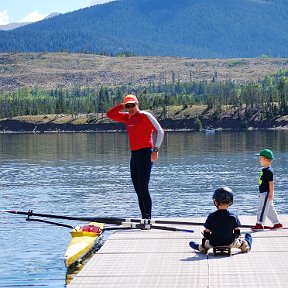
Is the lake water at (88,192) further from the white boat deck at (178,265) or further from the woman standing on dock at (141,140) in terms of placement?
the woman standing on dock at (141,140)

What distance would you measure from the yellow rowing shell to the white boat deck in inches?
36.0

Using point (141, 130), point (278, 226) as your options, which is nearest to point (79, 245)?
point (141, 130)

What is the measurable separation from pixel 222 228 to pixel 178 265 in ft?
4.79

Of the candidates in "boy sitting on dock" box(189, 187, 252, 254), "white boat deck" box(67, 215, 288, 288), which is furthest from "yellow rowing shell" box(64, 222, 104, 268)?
"boy sitting on dock" box(189, 187, 252, 254)

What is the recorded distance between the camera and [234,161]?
77.8 m

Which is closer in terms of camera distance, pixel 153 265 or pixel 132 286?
pixel 132 286

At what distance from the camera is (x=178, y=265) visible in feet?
61.4

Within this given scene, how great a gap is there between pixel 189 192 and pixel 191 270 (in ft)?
102

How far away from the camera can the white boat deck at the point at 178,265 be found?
17016 millimetres

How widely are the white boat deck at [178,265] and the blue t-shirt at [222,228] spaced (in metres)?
0.33

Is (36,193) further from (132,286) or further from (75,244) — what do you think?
(132,286)

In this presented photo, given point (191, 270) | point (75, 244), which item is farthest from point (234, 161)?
point (191, 270)

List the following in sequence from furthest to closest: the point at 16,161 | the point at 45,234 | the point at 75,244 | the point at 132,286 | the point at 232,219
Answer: the point at 16,161, the point at 45,234, the point at 75,244, the point at 232,219, the point at 132,286

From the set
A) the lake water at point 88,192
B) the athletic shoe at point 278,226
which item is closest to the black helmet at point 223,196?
the lake water at point 88,192
